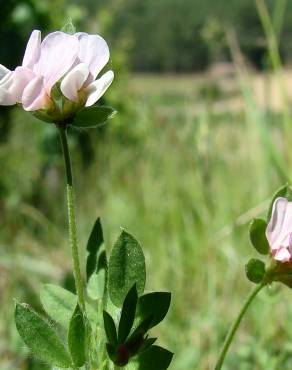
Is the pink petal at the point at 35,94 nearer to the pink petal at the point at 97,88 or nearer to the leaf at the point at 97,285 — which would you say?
the pink petal at the point at 97,88

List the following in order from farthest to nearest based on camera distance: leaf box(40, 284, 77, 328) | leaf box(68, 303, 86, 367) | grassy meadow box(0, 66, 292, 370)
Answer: grassy meadow box(0, 66, 292, 370), leaf box(40, 284, 77, 328), leaf box(68, 303, 86, 367)

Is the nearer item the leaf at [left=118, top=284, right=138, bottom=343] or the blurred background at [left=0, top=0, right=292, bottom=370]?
the leaf at [left=118, top=284, right=138, bottom=343]

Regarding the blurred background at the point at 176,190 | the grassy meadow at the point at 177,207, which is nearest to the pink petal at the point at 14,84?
the blurred background at the point at 176,190

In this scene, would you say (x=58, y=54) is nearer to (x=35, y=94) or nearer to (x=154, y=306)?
(x=35, y=94)

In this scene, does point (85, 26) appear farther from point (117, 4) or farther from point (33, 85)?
point (33, 85)

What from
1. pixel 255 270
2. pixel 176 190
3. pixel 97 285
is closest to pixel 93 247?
pixel 97 285

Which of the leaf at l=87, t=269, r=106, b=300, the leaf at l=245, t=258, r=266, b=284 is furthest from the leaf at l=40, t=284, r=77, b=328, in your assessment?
the leaf at l=245, t=258, r=266, b=284

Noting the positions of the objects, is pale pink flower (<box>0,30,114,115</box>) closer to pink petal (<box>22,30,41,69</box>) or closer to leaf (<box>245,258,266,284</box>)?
pink petal (<box>22,30,41,69</box>)
